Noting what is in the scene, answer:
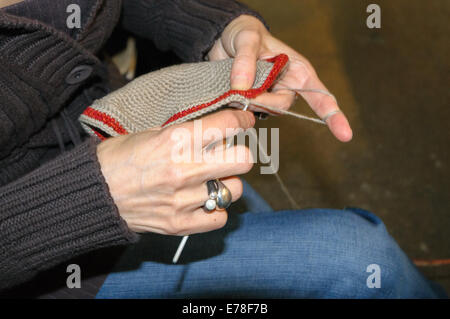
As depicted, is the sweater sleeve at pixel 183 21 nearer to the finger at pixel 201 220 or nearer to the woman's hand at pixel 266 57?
the woman's hand at pixel 266 57

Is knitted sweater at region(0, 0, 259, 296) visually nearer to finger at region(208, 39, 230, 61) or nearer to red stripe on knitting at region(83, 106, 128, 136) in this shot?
red stripe on knitting at region(83, 106, 128, 136)

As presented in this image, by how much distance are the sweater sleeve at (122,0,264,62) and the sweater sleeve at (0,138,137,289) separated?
382 mm

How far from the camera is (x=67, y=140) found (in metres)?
0.78

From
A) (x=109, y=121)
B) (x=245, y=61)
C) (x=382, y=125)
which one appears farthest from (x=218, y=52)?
(x=382, y=125)

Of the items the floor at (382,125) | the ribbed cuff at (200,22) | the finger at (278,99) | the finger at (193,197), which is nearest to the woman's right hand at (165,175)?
the finger at (193,197)

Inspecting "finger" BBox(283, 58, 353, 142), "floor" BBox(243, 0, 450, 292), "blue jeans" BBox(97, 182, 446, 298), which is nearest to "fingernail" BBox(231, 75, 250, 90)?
"finger" BBox(283, 58, 353, 142)

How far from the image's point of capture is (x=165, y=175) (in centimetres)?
54

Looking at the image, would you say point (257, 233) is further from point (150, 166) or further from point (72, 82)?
point (72, 82)

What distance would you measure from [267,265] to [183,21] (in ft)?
1.83

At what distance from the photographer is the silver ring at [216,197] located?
1.87 ft

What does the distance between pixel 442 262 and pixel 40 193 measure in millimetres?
1307

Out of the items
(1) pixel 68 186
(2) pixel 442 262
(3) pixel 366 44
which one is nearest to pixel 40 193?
(1) pixel 68 186

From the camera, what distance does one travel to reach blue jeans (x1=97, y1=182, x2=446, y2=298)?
74 cm

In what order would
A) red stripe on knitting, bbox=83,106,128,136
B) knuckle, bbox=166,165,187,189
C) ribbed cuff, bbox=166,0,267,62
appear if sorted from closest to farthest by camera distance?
knuckle, bbox=166,165,187,189 → red stripe on knitting, bbox=83,106,128,136 → ribbed cuff, bbox=166,0,267,62
